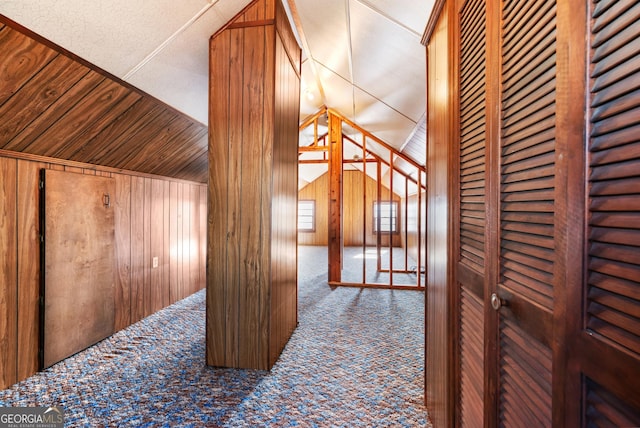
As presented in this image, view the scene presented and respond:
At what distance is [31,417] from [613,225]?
246 cm

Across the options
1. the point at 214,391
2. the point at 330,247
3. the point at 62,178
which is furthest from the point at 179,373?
the point at 330,247

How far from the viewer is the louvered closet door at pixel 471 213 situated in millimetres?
936

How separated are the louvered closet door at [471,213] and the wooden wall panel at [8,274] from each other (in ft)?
8.15

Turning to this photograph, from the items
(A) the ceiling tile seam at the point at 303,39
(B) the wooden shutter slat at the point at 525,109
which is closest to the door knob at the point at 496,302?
(B) the wooden shutter slat at the point at 525,109

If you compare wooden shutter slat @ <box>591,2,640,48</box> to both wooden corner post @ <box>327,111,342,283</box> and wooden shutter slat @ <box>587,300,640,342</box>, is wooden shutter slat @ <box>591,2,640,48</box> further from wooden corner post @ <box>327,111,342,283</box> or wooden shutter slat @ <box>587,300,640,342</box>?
wooden corner post @ <box>327,111,342,283</box>

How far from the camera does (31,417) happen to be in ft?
4.83

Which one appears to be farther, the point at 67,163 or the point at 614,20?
the point at 67,163

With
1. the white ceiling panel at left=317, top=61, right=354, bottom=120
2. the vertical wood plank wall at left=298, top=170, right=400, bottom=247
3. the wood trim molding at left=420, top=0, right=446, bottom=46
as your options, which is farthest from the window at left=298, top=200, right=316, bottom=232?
the wood trim molding at left=420, top=0, right=446, bottom=46

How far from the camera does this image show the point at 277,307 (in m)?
2.10

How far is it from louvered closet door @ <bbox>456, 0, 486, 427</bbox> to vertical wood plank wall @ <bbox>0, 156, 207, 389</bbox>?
2493mm

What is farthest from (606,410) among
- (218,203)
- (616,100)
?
(218,203)

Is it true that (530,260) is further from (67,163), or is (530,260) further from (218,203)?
(67,163)

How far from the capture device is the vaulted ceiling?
1.42 m

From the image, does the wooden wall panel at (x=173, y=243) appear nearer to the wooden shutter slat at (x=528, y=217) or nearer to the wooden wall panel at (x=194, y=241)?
the wooden wall panel at (x=194, y=241)
